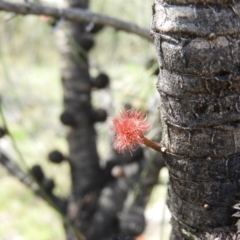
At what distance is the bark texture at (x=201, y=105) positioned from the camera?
697mm

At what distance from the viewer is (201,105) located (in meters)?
0.75

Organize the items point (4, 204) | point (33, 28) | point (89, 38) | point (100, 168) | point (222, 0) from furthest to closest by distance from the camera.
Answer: point (4, 204), point (33, 28), point (100, 168), point (89, 38), point (222, 0)

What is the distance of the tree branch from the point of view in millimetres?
1317

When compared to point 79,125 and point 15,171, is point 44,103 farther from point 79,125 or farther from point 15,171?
point 15,171

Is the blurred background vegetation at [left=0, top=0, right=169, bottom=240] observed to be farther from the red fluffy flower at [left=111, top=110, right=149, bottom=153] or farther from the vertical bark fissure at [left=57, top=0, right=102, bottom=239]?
the red fluffy flower at [left=111, top=110, right=149, bottom=153]

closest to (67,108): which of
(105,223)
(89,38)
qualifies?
(89,38)

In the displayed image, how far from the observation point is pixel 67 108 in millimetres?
2318

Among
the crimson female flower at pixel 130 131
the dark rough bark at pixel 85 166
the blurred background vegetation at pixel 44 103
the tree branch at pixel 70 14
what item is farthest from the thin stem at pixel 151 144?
the blurred background vegetation at pixel 44 103

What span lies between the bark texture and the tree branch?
66cm

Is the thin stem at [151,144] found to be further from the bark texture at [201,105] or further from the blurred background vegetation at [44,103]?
the blurred background vegetation at [44,103]

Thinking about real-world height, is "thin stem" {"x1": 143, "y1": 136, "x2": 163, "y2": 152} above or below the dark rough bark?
above

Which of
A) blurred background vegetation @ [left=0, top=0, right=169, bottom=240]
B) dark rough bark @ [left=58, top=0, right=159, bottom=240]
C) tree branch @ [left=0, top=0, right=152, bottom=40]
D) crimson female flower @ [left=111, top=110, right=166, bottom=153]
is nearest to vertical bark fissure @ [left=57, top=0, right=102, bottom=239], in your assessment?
dark rough bark @ [left=58, top=0, right=159, bottom=240]

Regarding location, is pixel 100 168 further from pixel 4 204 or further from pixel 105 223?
pixel 4 204

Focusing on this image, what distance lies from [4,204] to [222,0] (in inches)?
140
